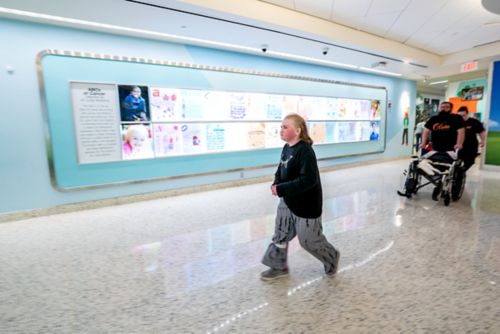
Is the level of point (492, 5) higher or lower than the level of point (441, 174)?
higher

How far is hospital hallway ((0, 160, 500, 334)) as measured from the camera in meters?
1.73

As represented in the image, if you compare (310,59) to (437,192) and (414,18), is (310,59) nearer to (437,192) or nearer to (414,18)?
(414,18)

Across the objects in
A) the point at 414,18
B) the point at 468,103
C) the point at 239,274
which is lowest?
the point at 239,274

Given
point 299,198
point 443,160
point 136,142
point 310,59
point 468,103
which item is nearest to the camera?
point 299,198

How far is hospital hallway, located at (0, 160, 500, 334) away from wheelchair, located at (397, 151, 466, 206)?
371 millimetres

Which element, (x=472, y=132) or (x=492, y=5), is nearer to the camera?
(x=492, y=5)

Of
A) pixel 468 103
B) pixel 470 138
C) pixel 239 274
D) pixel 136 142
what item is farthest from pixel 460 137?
pixel 468 103

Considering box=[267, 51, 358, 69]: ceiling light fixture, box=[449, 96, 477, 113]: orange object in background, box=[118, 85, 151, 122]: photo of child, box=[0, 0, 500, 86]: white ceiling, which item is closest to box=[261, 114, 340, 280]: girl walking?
box=[0, 0, 500, 86]: white ceiling

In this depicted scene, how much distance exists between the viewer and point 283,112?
6191mm

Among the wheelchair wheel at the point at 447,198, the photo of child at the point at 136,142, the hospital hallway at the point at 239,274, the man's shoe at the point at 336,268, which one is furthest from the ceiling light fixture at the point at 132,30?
the man's shoe at the point at 336,268

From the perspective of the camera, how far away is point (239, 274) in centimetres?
229

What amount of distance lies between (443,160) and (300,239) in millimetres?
3636

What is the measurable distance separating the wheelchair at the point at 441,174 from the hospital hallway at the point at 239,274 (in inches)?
14.6

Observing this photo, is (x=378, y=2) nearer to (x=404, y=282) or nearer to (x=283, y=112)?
(x=283, y=112)
